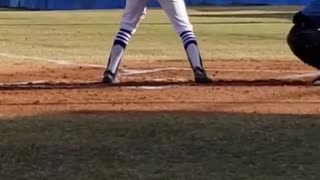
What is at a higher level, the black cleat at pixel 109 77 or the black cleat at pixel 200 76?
the black cleat at pixel 200 76

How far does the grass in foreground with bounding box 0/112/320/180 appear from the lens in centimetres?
597

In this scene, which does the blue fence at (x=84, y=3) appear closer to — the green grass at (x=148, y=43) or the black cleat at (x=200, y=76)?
the green grass at (x=148, y=43)

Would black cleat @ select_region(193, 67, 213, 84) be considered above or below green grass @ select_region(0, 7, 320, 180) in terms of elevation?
below

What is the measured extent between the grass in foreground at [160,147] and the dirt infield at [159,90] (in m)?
0.62

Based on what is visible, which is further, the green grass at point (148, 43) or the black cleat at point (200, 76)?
the green grass at point (148, 43)

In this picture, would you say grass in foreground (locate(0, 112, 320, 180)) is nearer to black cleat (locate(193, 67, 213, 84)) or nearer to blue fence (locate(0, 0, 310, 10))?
black cleat (locate(193, 67, 213, 84))

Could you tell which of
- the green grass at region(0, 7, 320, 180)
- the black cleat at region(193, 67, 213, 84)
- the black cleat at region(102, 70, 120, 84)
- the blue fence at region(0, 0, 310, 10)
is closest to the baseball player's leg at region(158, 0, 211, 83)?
the black cleat at region(193, 67, 213, 84)

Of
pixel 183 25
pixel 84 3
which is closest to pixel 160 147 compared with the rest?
pixel 183 25

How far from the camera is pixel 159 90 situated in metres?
10.3

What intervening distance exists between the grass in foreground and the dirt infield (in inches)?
24.5

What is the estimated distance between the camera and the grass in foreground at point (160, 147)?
5.97 m

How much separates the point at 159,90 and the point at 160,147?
3.58 meters

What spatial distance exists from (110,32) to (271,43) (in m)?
5.88

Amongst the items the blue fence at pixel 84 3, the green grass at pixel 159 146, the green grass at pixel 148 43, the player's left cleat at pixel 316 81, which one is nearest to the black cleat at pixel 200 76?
the player's left cleat at pixel 316 81
